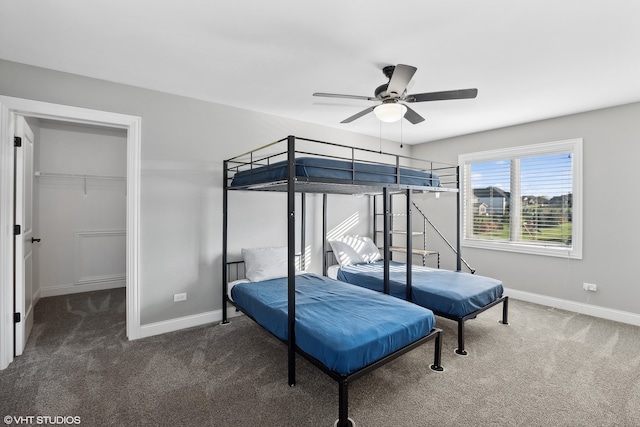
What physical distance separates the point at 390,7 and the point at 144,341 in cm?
348

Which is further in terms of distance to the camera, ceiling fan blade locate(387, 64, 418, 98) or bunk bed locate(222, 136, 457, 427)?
ceiling fan blade locate(387, 64, 418, 98)

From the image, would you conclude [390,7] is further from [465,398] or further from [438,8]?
[465,398]

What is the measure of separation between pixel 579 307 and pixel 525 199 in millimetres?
1535

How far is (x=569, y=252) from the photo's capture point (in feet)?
12.4

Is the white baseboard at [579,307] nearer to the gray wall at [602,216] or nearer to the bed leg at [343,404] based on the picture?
the gray wall at [602,216]

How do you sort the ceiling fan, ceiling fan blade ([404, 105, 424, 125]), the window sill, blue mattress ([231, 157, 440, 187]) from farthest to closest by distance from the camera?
the window sill
ceiling fan blade ([404, 105, 424, 125])
blue mattress ([231, 157, 440, 187])
the ceiling fan

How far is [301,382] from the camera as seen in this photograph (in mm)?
2232

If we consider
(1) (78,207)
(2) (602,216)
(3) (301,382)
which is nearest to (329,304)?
(3) (301,382)

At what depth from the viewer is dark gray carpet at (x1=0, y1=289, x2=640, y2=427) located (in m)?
1.88

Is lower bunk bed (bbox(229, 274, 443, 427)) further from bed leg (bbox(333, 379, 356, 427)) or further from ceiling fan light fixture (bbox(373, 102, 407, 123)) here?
ceiling fan light fixture (bbox(373, 102, 407, 123))

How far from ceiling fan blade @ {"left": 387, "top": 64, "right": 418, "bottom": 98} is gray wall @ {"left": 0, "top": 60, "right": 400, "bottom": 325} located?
5.69ft

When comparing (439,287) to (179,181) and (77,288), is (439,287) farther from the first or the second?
(77,288)

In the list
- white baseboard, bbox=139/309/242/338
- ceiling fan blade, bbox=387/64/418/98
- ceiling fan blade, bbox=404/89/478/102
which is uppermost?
ceiling fan blade, bbox=387/64/418/98

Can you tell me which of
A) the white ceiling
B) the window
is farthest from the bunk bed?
the window
